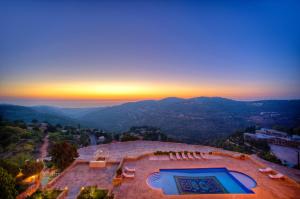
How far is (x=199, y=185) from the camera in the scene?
33.8 ft

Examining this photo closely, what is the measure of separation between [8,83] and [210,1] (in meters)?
18.9

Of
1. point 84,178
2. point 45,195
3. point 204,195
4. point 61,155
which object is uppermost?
point 61,155

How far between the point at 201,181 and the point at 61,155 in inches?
335

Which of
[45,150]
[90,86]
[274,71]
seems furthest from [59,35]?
[274,71]

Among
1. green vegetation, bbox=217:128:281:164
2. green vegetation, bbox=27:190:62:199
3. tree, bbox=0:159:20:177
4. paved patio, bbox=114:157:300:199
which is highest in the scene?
tree, bbox=0:159:20:177

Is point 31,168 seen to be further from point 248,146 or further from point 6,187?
point 248,146

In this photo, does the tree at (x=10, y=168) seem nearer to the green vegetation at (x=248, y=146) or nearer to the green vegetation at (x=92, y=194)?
the green vegetation at (x=92, y=194)

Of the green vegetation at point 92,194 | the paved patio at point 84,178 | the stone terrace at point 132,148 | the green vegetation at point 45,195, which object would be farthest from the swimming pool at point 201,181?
the green vegetation at point 45,195

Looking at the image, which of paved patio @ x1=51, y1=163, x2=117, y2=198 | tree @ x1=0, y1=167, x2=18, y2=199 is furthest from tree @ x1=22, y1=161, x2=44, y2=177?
tree @ x1=0, y1=167, x2=18, y2=199

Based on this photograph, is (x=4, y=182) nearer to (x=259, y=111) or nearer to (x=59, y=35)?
(x=59, y=35)

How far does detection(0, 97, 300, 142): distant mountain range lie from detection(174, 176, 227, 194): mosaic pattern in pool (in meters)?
18.1

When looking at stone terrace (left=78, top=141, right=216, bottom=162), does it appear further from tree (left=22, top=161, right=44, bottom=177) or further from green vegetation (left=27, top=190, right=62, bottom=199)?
green vegetation (left=27, top=190, right=62, bottom=199)

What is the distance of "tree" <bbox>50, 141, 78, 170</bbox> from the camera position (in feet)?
38.8

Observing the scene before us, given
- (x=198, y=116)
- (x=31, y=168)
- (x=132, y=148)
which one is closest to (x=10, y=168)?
(x=31, y=168)
